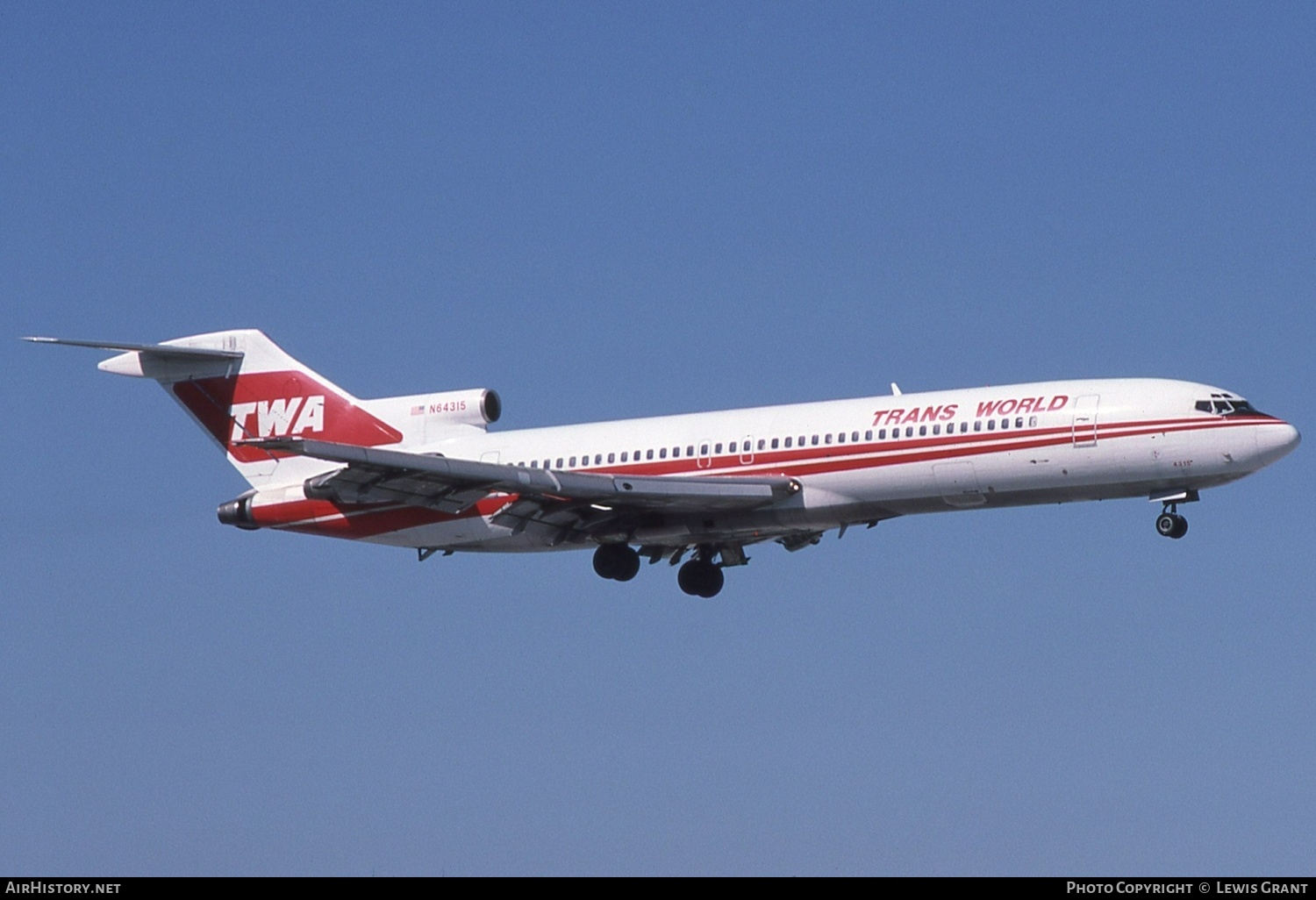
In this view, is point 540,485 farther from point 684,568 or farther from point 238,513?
point 238,513

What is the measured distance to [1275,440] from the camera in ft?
134

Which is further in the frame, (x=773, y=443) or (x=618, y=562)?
(x=618, y=562)

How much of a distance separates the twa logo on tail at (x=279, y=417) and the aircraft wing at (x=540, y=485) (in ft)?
18.8

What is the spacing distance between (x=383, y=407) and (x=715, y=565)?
870cm

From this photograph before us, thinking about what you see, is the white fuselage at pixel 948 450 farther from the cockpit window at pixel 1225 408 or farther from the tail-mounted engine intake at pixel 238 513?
the tail-mounted engine intake at pixel 238 513

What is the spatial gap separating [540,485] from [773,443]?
492 cm

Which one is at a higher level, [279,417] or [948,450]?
[279,417]

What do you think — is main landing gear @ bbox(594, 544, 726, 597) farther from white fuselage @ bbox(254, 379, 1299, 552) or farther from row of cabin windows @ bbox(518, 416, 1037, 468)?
row of cabin windows @ bbox(518, 416, 1037, 468)

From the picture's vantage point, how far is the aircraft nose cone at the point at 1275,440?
40750mm

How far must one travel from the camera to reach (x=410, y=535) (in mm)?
47062

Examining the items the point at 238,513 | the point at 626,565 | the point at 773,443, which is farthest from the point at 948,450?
the point at 238,513

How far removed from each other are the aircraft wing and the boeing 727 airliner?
5 centimetres
